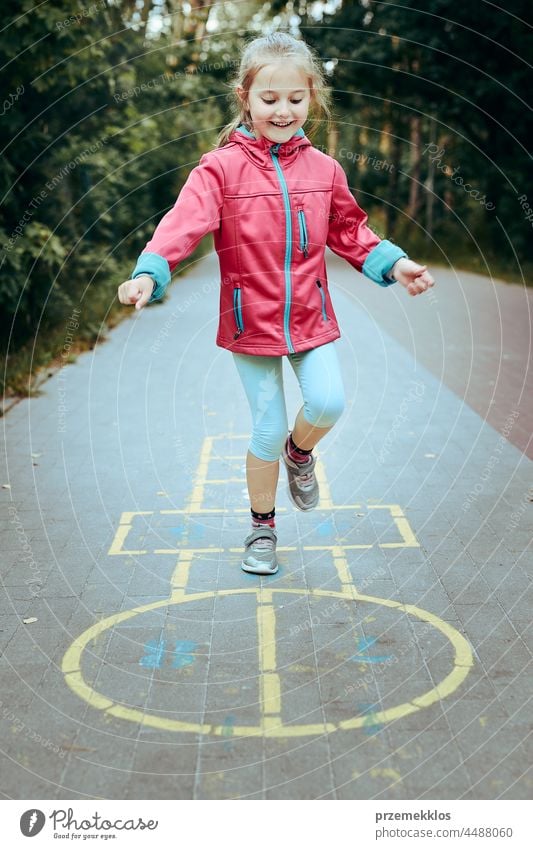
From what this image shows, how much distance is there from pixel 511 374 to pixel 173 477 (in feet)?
15.1

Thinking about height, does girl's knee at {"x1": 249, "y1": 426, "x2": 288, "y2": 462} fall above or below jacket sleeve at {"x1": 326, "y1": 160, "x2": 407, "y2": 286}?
below

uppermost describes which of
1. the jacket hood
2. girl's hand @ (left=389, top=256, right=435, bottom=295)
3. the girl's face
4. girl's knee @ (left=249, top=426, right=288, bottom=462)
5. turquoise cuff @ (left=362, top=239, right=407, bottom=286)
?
the girl's face

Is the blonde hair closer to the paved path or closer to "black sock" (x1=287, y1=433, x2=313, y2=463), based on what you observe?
"black sock" (x1=287, y1=433, x2=313, y2=463)

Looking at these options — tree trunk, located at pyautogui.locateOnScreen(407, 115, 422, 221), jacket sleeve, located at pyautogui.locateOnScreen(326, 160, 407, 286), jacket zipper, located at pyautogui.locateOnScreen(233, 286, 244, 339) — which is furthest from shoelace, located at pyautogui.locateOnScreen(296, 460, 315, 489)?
tree trunk, located at pyautogui.locateOnScreen(407, 115, 422, 221)

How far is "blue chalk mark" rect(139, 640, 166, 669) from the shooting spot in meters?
3.49

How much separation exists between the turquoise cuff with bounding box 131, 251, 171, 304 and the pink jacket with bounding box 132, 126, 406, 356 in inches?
5.7

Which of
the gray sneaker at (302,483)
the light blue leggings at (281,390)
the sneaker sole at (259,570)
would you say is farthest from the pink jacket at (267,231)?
the sneaker sole at (259,570)

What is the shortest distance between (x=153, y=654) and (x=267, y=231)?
1.83m

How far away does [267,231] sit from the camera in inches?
157

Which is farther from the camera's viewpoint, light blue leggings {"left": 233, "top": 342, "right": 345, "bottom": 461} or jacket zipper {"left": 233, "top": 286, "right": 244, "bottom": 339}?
light blue leggings {"left": 233, "top": 342, "right": 345, "bottom": 461}

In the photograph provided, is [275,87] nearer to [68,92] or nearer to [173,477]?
[173,477]

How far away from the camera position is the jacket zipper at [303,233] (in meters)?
3.99

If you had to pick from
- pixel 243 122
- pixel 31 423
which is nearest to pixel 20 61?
pixel 31 423

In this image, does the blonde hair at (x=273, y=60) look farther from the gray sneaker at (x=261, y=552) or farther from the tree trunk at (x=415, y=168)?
the tree trunk at (x=415, y=168)
